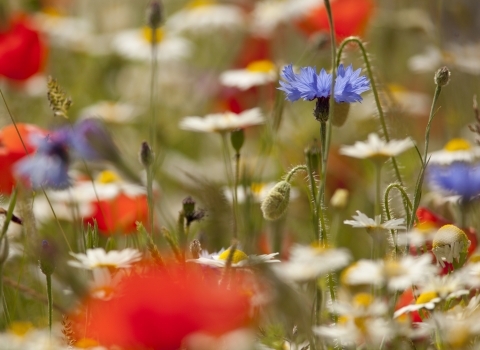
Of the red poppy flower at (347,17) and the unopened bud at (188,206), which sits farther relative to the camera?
the red poppy flower at (347,17)

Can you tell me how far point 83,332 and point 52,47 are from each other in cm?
159

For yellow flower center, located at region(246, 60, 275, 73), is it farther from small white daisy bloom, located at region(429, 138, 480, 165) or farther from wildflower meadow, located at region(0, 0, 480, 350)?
small white daisy bloom, located at region(429, 138, 480, 165)

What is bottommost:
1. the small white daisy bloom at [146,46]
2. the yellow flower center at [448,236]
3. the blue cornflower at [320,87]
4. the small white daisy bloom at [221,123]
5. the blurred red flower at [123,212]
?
the yellow flower center at [448,236]

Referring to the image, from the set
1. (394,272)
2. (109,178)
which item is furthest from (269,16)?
(394,272)

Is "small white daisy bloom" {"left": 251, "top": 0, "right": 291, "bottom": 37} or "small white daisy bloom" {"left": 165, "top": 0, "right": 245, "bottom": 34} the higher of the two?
"small white daisy bloom" {"left": 165, "top": 0, "right": 245, "bottom": 34}

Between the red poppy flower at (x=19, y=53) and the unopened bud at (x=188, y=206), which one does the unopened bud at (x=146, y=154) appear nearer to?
the unopened bud at (x=188, y=206)

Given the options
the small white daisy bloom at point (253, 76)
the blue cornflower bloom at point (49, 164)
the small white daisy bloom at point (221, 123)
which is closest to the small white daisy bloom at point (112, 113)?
the small white daisy bloom at point (253, 76)

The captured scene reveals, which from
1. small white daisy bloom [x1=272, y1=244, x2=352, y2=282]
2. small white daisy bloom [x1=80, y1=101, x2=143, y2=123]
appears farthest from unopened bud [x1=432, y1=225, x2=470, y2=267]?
small white daisy bloom [x1=80, y1=101, x2=143, y2=123]

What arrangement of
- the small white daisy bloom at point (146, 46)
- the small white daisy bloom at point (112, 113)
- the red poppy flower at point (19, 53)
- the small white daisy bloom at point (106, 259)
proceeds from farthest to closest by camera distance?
the small white daisy bloom at point (146, 46), the small white daisy bloom at point (112, 113), the red poppy flower at point (19, 53), the small white daisy bloom at point (106, 259)

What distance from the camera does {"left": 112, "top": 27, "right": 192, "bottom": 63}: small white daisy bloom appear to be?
1772 mm

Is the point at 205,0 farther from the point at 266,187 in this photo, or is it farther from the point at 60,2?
the point at 266,187

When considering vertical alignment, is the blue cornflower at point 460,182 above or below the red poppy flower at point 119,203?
below

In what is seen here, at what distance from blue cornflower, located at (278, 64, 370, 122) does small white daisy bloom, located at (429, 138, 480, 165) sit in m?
0.27

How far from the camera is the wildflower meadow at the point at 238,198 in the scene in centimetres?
50
